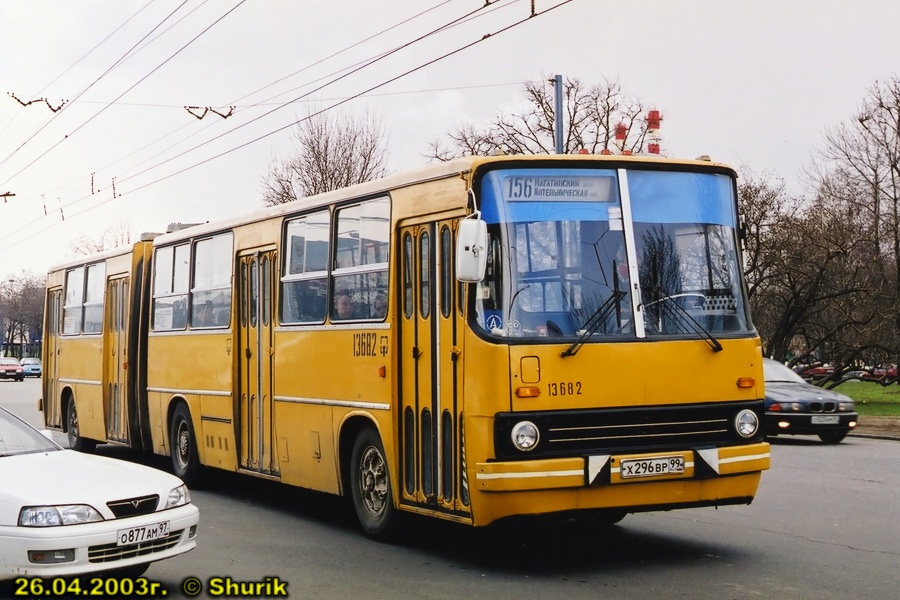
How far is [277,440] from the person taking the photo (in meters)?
12.0

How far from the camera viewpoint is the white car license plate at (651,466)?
8422mm

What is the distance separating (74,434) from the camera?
18906mm

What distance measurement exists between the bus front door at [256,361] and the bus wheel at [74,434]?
22.1ft

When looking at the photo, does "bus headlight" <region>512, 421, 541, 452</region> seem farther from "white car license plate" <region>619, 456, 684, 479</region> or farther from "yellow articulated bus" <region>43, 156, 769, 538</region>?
"white car license plate" <region>619, 456, 684, 479</region>

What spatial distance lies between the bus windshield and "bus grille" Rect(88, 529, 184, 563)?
2.53m

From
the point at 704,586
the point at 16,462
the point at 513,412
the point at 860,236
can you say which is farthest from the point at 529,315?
the point at 860,236

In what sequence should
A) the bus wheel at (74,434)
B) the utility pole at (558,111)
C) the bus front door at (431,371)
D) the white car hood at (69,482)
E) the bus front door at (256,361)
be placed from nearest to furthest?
the white car hood at (69,482) → the bus front door at (431,371) → the bus front door at (256,361) → the bus wheel at (74,434) → the utility pole at (558,111)

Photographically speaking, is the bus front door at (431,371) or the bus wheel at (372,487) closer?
the bus front door at (431,371)

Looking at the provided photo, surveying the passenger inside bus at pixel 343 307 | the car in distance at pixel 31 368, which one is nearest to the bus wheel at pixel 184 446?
the passenger inside bus at pixel 343 307

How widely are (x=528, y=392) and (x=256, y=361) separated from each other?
4977 millimetres

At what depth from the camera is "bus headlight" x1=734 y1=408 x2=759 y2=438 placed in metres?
8.95

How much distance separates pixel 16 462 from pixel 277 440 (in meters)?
4.15

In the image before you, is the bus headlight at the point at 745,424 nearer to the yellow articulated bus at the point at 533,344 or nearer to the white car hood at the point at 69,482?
the yellow articulated bus at the point at 533,344

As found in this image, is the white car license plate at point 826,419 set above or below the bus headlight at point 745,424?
below
